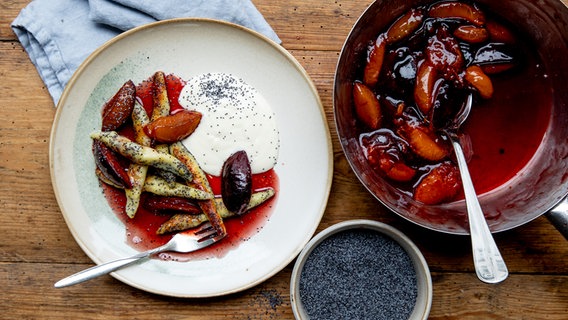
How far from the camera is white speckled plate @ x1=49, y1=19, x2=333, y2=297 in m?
1.46

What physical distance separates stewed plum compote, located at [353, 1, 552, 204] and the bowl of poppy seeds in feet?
0.56

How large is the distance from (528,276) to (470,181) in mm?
408

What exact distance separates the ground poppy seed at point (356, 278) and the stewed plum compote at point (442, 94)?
175mm

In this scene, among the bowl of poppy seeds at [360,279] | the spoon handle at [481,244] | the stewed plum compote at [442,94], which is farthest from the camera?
the bowl of poppy seeds at [360,279]

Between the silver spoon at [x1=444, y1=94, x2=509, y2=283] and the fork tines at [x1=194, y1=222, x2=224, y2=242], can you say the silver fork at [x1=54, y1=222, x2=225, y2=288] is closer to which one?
the fork tines at [x1=194, y1=222, x2=224, y2=242]

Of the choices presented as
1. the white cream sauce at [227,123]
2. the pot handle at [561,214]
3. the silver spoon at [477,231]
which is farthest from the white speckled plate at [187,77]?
the pot handle at [561,214]

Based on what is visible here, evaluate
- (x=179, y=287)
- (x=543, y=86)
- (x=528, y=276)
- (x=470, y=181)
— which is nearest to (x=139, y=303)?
(x=179, y=287)

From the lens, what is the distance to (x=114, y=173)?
1417 mm

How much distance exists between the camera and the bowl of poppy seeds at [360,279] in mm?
1470

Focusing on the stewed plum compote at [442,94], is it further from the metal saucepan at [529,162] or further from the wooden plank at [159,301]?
the wooden plank at [159,301]

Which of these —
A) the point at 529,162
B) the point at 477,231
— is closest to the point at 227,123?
the point at 477,231

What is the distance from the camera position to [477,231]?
51.0 inches

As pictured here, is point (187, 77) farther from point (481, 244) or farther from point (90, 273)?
point (481, 244)

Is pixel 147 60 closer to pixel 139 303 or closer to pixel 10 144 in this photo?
pixel 10 144
